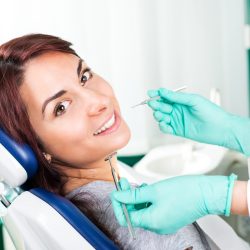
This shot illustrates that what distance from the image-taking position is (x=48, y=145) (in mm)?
1142

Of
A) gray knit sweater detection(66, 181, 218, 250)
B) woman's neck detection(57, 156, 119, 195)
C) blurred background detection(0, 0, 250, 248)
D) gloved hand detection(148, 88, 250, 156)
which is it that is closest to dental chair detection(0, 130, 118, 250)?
gray knit sweater detection(66, 181, 218, 250)

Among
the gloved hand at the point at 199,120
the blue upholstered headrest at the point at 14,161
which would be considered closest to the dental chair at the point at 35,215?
the blue upholstered headrest at the point at 14,161

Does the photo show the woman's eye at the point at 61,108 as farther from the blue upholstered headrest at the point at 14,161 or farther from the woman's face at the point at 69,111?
the blue upholstered headrest at the point at 14,161

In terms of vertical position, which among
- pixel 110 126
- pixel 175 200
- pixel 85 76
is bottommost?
pixel 175 200

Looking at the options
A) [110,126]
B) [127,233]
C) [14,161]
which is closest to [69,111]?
[110,126]

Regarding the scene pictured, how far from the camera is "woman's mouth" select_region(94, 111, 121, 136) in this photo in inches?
45.5

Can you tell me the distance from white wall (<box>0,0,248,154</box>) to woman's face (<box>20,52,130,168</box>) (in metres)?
0.80

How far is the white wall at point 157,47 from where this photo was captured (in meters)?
1.98

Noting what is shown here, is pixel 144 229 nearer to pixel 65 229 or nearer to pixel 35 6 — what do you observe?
pixel 65 229

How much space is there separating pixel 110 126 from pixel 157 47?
1.09 meters

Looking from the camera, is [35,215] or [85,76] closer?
[35,215]

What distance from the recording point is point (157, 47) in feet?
7.04

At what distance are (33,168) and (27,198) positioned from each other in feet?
0.26

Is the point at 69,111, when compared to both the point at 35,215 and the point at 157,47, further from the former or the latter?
the point at 157,47
